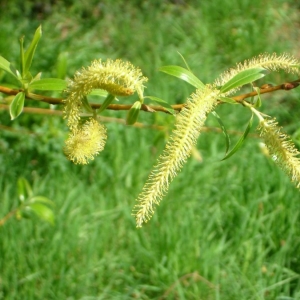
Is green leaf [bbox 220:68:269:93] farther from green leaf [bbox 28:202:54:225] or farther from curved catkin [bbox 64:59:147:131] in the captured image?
green leaf [bbox 28:202:54:225]

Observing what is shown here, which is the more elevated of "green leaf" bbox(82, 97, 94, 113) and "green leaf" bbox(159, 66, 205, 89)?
"green leaf" bbox(159, 66, 205, 89)

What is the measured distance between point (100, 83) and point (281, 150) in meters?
0.32

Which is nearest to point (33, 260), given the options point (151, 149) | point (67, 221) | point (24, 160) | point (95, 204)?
point (67, 221)

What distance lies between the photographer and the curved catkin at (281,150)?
868 millimetres

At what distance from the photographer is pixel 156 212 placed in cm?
250

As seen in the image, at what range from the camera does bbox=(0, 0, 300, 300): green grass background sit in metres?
2.22

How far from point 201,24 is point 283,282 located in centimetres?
206

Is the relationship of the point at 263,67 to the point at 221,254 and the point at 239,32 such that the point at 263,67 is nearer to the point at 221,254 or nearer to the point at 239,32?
the point at 221,254

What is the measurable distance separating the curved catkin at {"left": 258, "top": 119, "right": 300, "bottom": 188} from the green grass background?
1.02m

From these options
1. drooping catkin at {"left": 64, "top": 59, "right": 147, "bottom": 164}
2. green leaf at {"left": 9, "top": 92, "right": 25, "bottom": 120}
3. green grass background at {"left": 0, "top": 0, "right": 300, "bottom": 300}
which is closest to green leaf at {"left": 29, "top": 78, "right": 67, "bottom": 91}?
green leaf at {"left": 9, "top": 92, "right": 25, "bottom": 120}

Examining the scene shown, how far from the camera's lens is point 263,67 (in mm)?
995

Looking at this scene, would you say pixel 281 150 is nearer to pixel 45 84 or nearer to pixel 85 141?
pixel 85 141

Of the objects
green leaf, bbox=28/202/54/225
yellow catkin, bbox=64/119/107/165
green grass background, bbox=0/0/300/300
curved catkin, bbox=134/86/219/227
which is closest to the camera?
curved catkin, bbox=134/86/219/227

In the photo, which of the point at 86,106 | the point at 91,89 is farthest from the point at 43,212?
the point at 91,89
